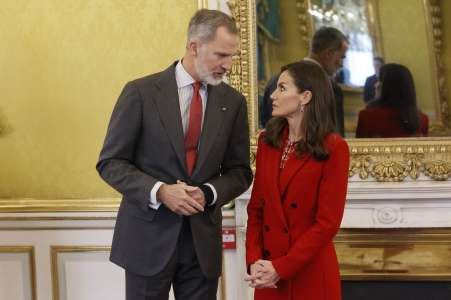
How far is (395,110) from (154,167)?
1.53 meters

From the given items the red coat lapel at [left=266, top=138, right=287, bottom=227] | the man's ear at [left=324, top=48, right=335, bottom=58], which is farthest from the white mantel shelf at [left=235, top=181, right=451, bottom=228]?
the red coat lapel at [left=266, top=138, right=287, bottom=227]

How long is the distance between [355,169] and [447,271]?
26.3 inches

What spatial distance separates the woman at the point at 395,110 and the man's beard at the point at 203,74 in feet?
4.23

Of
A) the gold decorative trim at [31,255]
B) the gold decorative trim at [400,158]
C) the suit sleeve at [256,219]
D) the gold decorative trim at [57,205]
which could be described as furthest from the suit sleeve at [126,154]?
the gold decorative trim at [31,255]

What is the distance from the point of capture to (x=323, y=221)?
2.26 meters

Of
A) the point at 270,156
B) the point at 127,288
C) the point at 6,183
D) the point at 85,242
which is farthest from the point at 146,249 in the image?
the point at 6,183

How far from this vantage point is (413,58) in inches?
133

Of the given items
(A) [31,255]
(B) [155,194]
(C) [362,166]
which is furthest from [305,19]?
(A) [31,255]

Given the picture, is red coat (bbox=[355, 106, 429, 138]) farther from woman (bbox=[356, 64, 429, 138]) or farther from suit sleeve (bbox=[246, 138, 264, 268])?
suit sleeve (bbox=[246, 138, 264, 268])

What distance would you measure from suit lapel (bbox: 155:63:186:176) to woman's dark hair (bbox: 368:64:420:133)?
138cm

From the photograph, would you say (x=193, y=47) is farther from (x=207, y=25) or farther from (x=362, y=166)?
(x=362, y=166)

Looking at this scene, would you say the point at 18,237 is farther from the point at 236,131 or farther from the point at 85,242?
the point at 236,131

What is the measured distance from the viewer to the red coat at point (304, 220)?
2.27 meters

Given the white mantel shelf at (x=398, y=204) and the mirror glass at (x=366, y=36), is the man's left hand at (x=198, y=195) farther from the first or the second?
the mirror glass at (x=366, y=36)
